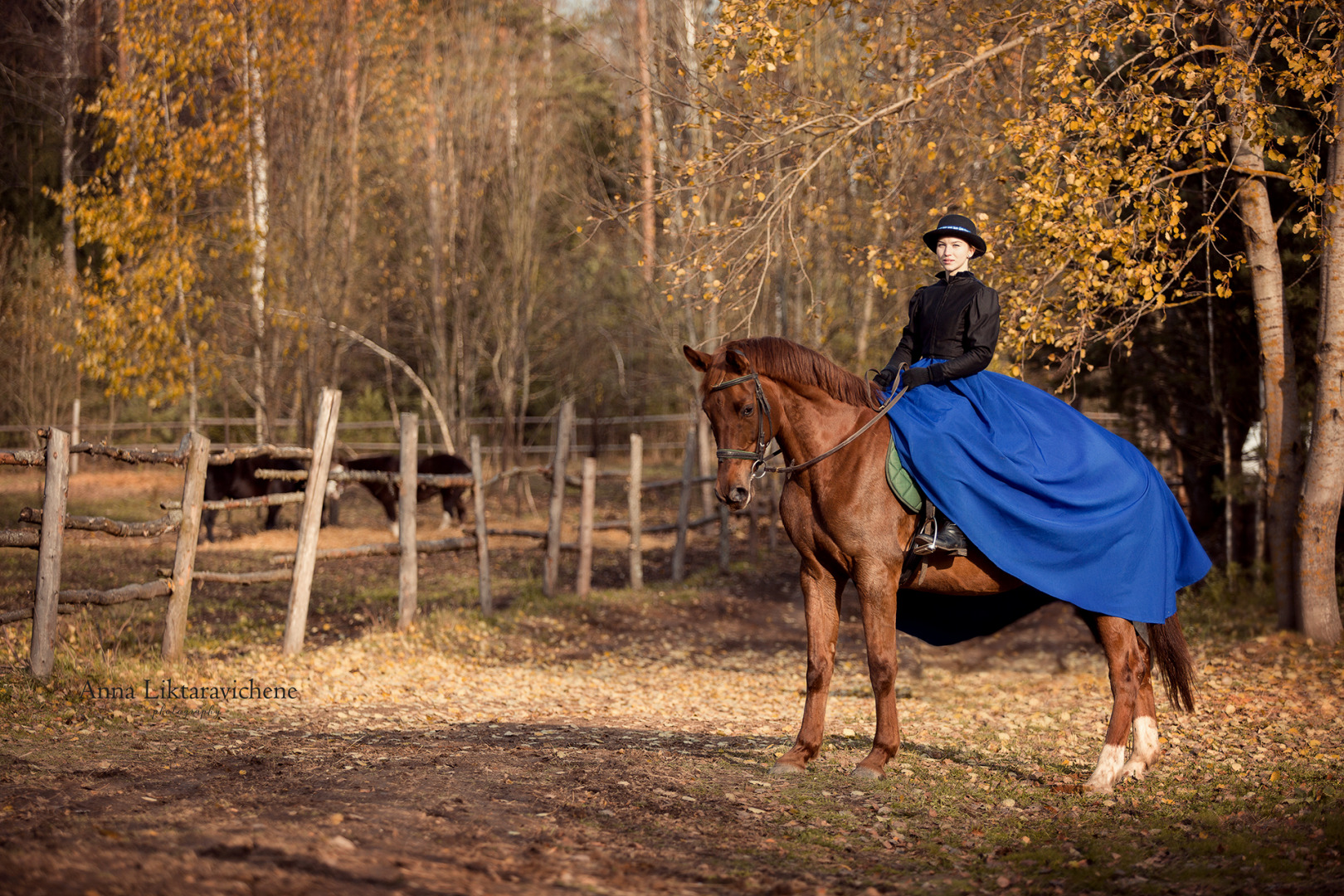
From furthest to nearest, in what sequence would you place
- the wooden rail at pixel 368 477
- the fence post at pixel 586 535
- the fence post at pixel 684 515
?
the fence post at pixel 684 515 < the fence post at pixel 586 535 < the wooden rail at pixel 368 477

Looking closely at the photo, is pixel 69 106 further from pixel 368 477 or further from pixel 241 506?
pixel 241 506

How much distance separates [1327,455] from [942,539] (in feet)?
14.2

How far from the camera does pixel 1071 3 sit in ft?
24.1

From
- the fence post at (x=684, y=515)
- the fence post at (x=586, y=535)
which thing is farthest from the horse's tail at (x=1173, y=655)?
the fence post at (x=684, y=515)

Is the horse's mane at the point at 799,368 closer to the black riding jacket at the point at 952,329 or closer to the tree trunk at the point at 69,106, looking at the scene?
the black riding jacket at the point at 952,329

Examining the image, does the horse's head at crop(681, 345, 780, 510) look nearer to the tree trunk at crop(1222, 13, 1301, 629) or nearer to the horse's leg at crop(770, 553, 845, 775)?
the horse's leg at crop(770, 553, 845, 775)

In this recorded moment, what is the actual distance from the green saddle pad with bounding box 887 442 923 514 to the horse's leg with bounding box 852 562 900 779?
319 millimetres

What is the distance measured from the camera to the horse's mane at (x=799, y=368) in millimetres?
4840

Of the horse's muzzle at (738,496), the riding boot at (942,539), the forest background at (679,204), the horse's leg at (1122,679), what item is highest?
the forest background at (679,204)

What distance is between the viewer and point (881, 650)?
192 inches

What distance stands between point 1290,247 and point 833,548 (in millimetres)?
6621

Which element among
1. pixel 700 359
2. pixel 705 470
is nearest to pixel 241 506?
pixel 700 359

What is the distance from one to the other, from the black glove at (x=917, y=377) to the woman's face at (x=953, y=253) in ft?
1.93

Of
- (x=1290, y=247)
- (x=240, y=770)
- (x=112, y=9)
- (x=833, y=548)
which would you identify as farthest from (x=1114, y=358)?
(x=112, y=9)
